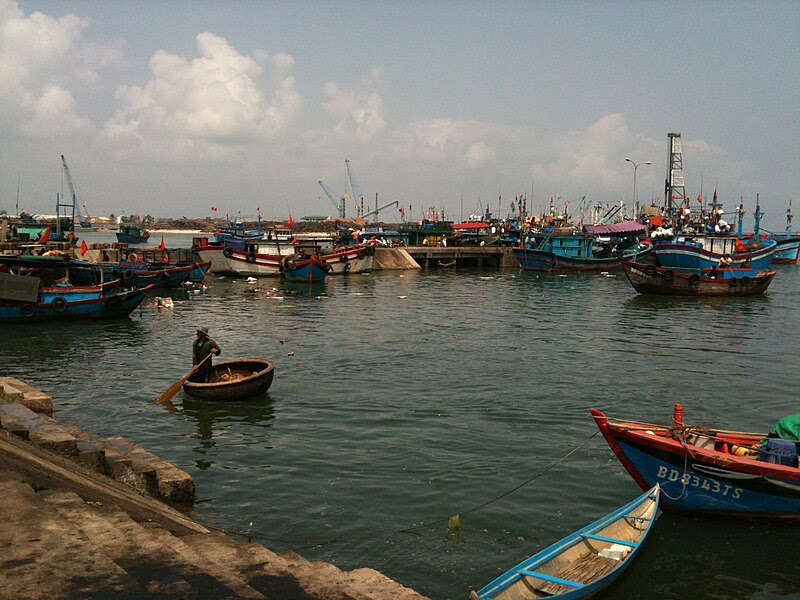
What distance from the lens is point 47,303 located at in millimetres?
29109

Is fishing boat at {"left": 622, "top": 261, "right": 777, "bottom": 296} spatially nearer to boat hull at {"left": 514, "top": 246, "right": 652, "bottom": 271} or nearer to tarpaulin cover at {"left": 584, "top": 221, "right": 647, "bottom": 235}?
boat hull at {"left": 514, "top": 246, "right": 652, "bottom": 271}

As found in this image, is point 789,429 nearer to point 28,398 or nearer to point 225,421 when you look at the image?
point 225,421

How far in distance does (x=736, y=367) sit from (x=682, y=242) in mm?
24366

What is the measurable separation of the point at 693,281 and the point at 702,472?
117 ft

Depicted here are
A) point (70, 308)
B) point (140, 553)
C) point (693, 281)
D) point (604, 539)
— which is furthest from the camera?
point (693, 281)

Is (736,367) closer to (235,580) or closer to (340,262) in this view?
(235,580)

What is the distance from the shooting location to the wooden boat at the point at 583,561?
8133 mm

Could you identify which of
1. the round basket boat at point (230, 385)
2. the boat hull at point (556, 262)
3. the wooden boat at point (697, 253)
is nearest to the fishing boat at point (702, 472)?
the round basket boat at point (230, 385)

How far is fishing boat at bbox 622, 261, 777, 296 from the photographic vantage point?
43.6 metres

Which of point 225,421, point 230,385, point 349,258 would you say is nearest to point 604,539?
point 225,421

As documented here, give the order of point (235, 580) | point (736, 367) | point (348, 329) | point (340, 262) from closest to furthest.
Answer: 1. point (235, 580)
2. point (736, 367)
3. point (348, 329)
4. point (340, 262)

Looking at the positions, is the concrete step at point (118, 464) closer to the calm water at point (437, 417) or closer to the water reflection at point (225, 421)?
the calm water at point (437, 417)

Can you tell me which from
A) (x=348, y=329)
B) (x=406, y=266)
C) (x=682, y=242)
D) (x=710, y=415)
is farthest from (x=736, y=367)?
(x=406, y=266)

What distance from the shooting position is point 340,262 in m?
59.0
